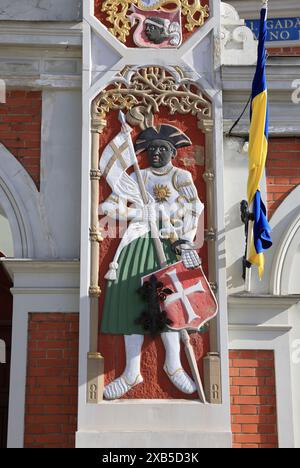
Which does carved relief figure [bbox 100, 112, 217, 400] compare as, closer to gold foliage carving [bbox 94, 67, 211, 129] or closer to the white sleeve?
the white sleeve

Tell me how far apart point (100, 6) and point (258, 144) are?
89.2 inches

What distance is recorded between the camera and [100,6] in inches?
341

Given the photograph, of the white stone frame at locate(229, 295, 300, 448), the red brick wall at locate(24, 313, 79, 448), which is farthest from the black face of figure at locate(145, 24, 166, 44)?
the red brick wall at locate(24, 313, 79, 448)

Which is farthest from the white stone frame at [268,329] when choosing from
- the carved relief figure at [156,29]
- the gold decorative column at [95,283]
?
the carved relief figure at [156,29]

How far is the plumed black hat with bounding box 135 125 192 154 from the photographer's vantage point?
8.33 metres

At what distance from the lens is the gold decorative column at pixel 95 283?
7656 millimetres

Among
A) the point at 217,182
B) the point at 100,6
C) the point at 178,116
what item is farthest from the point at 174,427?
the point at 100,6

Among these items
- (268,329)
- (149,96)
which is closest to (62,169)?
(149,96)

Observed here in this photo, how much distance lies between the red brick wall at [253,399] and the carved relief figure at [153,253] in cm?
47

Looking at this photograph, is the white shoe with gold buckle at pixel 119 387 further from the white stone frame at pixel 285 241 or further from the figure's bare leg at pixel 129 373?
the white stone frame at pixel 285 241

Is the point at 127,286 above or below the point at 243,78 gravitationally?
below
